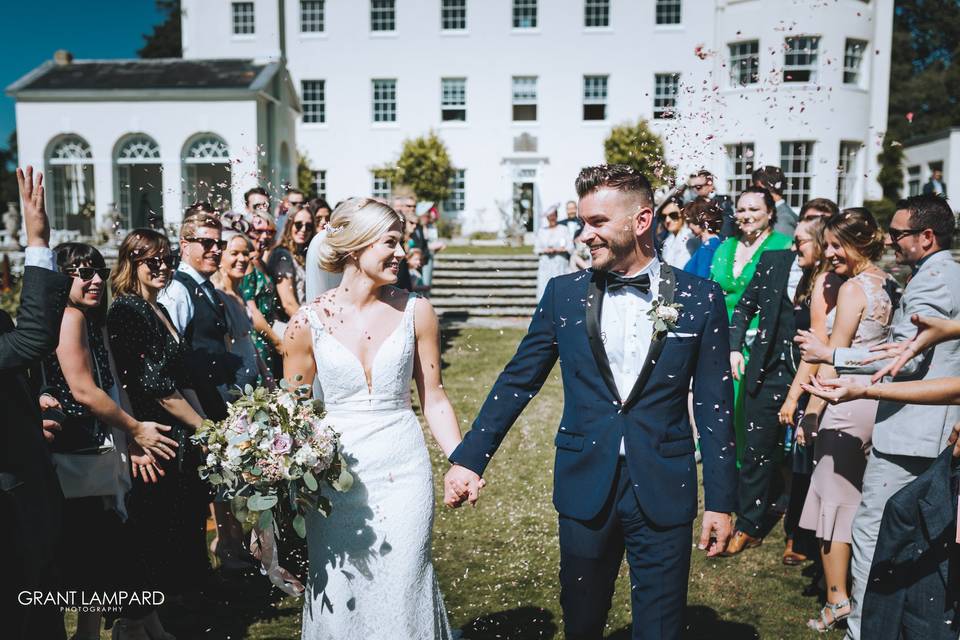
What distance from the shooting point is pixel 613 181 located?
3111 millimetres

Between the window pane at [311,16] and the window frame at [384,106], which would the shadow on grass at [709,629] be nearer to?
the window frame at [384,106]

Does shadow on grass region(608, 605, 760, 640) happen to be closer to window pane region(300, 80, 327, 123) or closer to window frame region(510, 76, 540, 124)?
Answer: window frame region(510, 76, 540, 124)

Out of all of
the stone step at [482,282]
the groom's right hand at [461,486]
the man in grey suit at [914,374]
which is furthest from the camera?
the stone step at [482,282]

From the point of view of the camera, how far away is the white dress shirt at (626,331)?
10.2ft

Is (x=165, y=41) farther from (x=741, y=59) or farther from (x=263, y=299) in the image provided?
(x=263, y=299)

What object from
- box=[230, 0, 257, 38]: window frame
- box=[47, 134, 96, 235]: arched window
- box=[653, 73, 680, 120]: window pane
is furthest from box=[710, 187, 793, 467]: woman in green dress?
box=[230, 0, 257, 38]: window frame

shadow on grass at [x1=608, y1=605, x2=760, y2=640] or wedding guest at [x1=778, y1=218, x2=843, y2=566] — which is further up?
wedding guest at [x1=778, y1=218, x2=843, y2=566]

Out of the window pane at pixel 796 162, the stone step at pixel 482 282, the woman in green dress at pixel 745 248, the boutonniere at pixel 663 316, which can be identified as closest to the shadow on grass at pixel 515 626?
the boutonniere at pixel 663 316

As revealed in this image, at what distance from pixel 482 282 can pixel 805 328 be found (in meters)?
13.0

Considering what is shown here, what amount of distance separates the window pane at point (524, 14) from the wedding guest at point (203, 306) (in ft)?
93.4

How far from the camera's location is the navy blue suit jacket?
303cm

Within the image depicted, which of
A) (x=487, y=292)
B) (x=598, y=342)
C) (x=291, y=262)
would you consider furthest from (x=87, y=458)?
(x=487, y=292)

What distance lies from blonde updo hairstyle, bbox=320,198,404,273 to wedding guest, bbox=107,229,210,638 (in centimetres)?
130

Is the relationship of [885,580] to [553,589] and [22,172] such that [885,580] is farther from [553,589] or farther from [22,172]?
[22,172]
